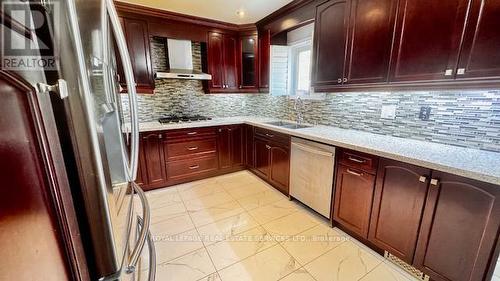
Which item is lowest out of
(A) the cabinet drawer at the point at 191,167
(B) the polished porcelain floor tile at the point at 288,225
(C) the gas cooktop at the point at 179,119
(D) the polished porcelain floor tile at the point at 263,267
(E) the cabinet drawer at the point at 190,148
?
(D) the polished porcelain floor tile at the point at 263,267

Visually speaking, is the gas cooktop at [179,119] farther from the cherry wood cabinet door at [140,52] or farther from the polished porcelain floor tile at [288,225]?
the polished porcelain floor tile at [288,225]

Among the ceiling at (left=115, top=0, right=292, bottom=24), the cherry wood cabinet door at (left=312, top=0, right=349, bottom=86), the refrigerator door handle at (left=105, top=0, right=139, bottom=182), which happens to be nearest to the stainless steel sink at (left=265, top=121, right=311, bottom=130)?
the cherry wood cabinet door at (left=312, top=0, right=349, bottom=86)

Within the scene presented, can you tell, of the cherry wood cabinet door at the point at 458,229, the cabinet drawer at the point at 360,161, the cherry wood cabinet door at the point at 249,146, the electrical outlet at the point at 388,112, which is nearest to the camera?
the cherry wood cabinet door at the point at 458,229

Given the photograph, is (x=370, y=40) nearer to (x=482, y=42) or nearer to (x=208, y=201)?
(x=482, y=42)

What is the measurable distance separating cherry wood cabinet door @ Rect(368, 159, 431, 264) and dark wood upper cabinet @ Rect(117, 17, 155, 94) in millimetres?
2802

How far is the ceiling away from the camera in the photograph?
7.98 ft

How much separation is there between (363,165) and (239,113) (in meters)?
2.46

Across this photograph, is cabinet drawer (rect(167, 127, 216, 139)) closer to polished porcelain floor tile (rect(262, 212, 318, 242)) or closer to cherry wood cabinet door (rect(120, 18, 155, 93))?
cherry wood cabinet door (rect(120, 18, 155, 93))

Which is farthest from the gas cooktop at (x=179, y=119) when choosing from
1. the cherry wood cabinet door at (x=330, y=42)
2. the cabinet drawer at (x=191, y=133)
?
the cherry wood cabinet door at (x=330, y=42)

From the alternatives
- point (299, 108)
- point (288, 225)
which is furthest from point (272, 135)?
point (288, 225)

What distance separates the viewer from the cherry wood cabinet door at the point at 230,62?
127 inches

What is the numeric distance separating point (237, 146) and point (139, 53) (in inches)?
72.0

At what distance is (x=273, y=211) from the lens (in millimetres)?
2318

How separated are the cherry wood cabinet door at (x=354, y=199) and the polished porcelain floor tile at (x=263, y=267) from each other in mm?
616
